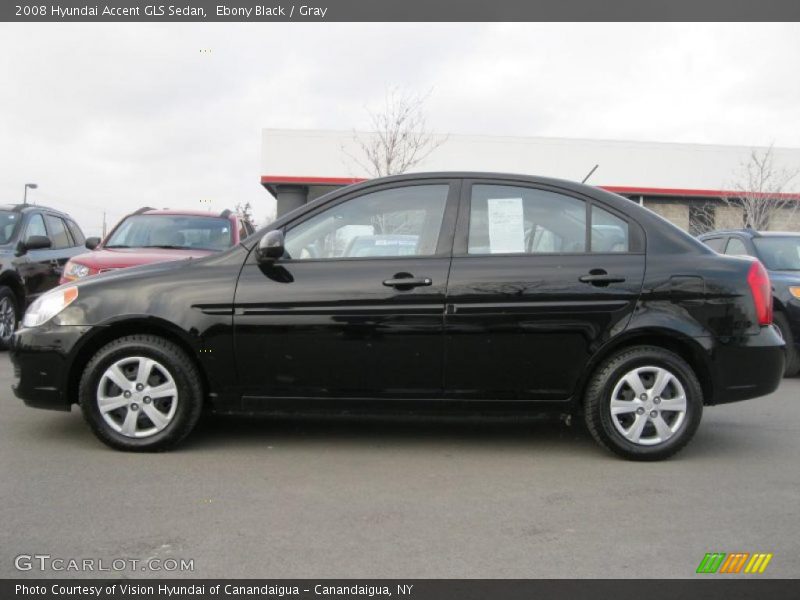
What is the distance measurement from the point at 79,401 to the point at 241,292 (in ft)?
4.00

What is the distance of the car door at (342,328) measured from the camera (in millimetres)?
4457

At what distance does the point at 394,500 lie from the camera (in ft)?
12.7

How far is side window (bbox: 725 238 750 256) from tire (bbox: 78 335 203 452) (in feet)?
22.6

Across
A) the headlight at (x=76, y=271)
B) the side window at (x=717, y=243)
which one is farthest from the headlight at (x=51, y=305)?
the side window at (x=717, y=243)

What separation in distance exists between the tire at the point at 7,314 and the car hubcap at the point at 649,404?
7476 mm

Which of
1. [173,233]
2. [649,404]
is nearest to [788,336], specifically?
[649,404]

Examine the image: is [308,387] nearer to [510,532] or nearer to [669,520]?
[510,532]

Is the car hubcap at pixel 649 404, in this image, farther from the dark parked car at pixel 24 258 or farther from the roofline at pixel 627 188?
the roofline at pixel 627 188

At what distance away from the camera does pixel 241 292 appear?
177 inches

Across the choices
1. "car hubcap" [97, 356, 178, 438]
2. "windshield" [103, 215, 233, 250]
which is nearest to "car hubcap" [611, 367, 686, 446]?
"car hubcap" [97, 356, 178, 438]

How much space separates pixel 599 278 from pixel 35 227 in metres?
8.10

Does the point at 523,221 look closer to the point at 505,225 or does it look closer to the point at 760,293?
the point at 505,225

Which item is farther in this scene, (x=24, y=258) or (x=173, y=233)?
(x=24, y=258)
